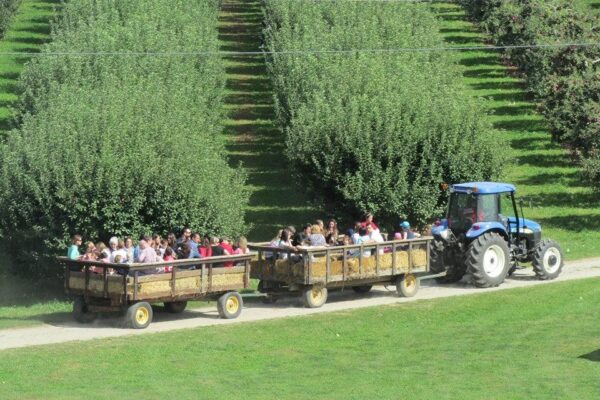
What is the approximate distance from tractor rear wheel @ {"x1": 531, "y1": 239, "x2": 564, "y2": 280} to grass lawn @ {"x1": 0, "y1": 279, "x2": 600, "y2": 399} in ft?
12.5

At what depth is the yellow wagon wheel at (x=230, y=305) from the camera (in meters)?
33.5

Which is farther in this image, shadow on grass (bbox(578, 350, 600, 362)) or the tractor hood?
the tractor hood

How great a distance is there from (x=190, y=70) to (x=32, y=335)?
18933 millimetres

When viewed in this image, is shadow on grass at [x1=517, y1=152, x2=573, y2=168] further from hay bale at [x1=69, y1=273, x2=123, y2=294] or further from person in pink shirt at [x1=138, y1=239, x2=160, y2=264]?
hay bale at [x1=69, y1=273, x2=123, y2=294]

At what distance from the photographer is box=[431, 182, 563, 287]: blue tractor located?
123 ft

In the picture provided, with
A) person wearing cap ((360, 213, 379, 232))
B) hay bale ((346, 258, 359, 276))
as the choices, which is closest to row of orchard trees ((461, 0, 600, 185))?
person wearing cap ((360, 213, 379, 232))

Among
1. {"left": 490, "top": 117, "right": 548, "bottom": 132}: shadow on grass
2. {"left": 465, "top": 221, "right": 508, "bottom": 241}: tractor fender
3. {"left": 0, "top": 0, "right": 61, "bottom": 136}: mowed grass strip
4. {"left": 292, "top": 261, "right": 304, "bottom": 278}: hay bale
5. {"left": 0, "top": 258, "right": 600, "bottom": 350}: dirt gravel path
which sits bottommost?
{"left": 0, "top": 258, "right": 600, "bottom": 350}: dirt gravel path

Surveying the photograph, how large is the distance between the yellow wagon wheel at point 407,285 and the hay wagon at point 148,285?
4896 mm

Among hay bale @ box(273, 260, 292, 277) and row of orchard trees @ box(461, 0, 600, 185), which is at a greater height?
row of orchard trees @ box(461, 0, 600, 185)

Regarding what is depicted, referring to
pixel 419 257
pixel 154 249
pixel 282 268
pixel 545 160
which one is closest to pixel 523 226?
pixel 419 257

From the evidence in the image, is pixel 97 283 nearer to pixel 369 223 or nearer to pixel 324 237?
pixel 324 237

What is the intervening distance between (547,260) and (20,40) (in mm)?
47924

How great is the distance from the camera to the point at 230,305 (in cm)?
3372

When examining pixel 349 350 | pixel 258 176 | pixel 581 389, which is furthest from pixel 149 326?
pixel 258 176
